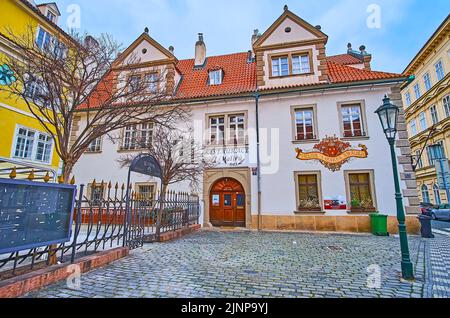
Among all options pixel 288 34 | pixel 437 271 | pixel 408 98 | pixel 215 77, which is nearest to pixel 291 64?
pixel 288 34

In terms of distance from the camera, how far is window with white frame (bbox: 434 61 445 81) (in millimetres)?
24641

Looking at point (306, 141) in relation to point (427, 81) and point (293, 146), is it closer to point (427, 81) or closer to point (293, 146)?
point (293, 146)

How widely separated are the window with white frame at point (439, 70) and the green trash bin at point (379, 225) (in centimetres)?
2394

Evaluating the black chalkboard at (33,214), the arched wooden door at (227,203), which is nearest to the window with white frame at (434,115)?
the arched wooden door at (227,203)

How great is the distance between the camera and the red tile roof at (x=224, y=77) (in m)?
14.4

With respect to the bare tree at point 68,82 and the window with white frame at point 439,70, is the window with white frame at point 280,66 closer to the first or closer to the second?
the bare tree at point 68,82

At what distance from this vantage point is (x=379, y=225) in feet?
34.8

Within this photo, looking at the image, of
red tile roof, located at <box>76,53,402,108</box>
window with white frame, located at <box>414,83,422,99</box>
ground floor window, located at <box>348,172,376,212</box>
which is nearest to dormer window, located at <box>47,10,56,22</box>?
red tile roof, located at <box>76,53,402,108</box>

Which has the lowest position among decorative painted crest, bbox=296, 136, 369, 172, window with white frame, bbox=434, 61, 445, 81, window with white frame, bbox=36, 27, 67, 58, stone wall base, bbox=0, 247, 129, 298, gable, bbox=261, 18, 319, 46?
stone wall base, bbox=0, 247, 129, 298

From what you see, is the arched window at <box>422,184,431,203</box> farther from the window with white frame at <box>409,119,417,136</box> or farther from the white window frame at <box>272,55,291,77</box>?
the white window frame at <box>272,55,291,77</box>

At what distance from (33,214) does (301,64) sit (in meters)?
14.1

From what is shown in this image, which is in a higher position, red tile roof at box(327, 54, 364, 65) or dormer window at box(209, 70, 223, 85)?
red tile roof at box(327, 54, 364, 65)

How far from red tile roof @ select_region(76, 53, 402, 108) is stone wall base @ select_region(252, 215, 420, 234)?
7.03 m
